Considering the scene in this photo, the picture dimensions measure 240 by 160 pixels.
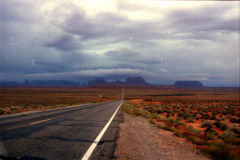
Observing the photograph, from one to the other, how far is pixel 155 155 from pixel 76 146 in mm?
2567

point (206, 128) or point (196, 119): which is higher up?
point (206, 128)

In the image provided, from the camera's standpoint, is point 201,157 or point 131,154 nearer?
point 131,154

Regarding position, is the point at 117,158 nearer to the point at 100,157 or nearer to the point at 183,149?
the point at 100,157

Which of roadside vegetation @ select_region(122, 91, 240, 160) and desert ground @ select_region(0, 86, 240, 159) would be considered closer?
roadside vegetation @ select_region(122, 91, 240, 160)

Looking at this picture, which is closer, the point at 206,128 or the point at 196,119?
the point at 206,128

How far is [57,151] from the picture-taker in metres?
5.14

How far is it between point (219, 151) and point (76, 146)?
4.95 m

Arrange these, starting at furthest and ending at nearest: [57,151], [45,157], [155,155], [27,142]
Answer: [27,142], [155,155], [57,151], [45,157]

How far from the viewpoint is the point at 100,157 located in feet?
15.9

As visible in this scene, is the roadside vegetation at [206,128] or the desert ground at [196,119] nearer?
the roadside vegetation at [206,128]

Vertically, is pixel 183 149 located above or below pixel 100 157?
below

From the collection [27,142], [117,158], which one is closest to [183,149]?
[117,158]

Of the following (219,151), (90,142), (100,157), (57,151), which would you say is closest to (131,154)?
(100,157)

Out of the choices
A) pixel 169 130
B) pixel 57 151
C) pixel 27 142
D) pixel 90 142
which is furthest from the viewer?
pixel 169 130
